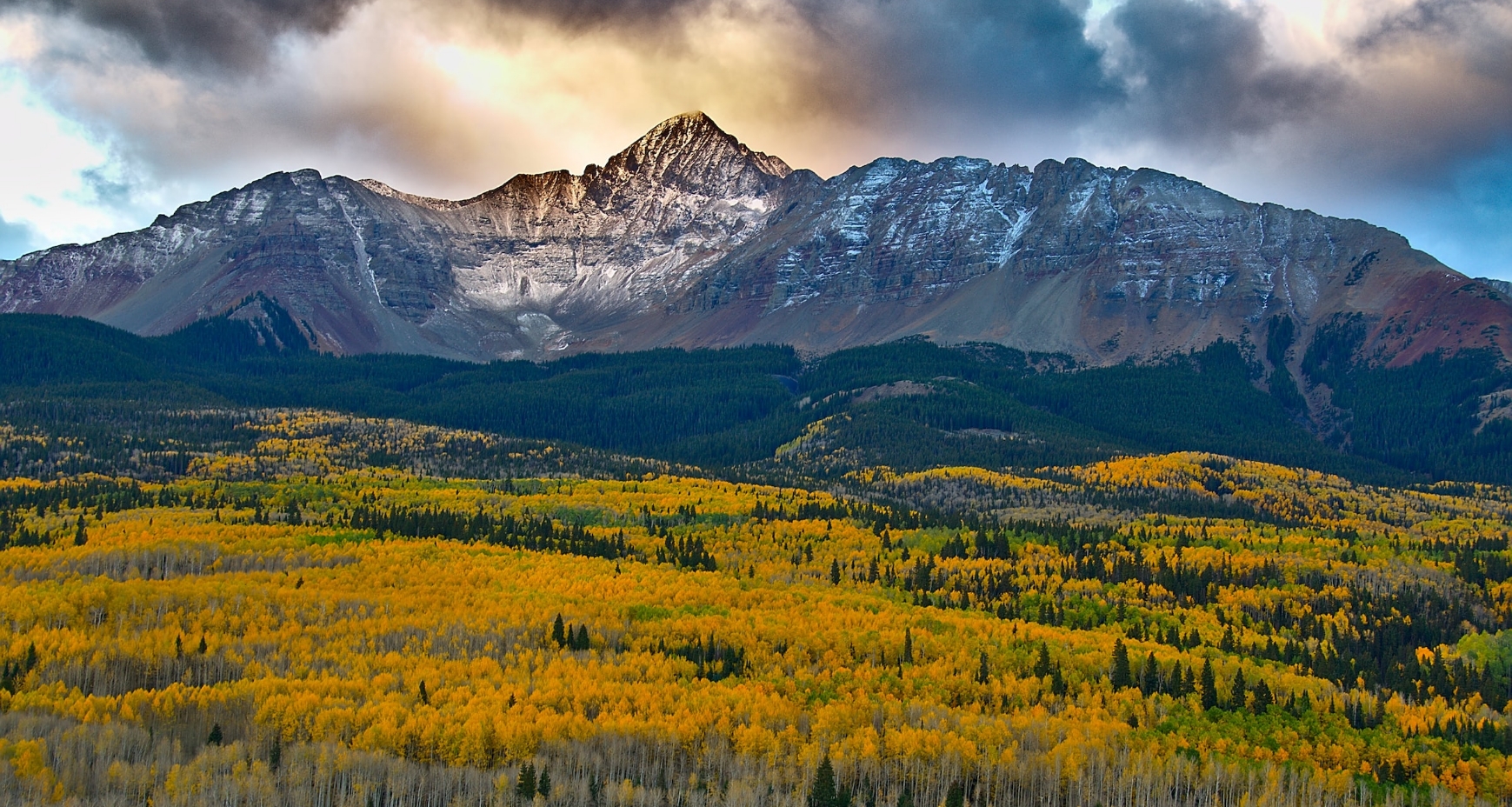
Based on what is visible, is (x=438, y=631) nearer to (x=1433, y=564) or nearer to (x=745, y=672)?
(x=745, y=672)

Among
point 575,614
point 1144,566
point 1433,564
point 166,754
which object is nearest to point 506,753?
point 166,754

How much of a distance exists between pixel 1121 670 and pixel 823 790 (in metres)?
40.2

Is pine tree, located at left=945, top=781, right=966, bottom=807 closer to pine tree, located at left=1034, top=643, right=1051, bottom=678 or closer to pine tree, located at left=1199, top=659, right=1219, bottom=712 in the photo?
pine tree, located at left=1034, top=643, right=1051, bottom=678

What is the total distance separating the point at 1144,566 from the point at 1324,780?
256 ft

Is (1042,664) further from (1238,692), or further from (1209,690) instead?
(1238,692)

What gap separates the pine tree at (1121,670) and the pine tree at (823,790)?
3667 centimetres

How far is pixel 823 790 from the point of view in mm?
73000

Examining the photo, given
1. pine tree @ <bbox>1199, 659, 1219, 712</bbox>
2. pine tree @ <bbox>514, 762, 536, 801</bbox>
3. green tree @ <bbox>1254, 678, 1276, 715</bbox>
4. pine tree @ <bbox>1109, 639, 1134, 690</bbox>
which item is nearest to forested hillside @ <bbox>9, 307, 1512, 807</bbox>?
pine tree @ <bbox>1109, 639, 1134, 690</bbox>

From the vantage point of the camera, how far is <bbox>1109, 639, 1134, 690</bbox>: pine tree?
101500 mm

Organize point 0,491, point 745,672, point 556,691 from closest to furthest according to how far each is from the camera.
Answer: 1. point 556,691
2. point 745,672
3. point 0,491

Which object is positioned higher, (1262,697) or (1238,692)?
(1238,692)

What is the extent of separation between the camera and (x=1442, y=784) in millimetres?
80562

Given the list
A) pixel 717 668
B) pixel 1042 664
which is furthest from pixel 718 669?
pixel 1042 664

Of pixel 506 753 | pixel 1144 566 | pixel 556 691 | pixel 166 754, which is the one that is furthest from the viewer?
pixel 1144 566
